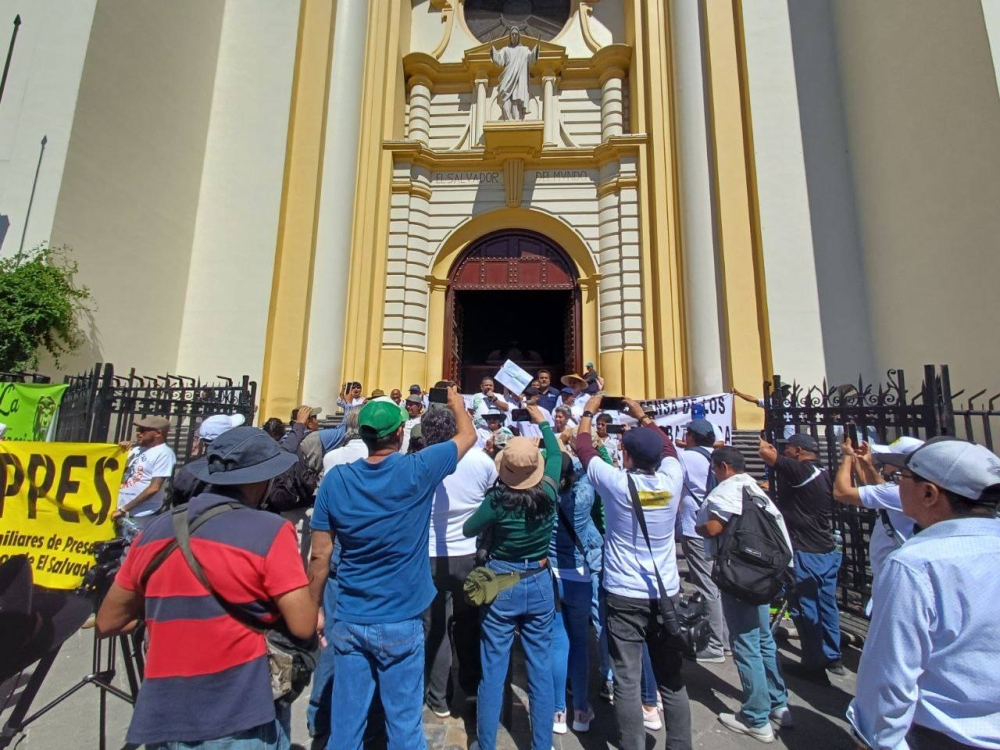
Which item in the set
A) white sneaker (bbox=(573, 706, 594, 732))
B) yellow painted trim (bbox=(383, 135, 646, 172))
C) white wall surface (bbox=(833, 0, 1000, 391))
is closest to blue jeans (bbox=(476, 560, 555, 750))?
white sneaker (bbox=(573, 706, 594, 732))

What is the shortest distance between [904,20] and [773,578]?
10085 millimetres

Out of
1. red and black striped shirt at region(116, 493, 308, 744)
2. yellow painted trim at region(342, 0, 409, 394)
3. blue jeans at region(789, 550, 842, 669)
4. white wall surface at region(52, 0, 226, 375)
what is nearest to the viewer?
red and black striped shirt at region(116, 493, 308, 744)

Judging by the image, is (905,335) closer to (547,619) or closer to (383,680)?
(547,619)

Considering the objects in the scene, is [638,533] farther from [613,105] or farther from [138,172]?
[613,105]

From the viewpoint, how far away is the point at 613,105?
38.3 feet

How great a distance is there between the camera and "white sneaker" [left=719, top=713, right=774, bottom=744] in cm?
319

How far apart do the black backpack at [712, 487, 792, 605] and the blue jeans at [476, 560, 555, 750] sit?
1.21 m

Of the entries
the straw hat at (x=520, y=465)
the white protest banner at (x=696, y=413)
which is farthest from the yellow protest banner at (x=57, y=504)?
the white protest banner at (x=696, y=413)

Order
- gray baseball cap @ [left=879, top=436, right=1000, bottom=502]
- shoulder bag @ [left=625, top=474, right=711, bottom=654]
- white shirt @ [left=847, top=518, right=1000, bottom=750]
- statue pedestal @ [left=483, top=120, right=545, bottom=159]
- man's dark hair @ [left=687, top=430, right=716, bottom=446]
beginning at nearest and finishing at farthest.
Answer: white shirt @ [left=847, top=518, right=1000, bottom=750] → gray baseball cap @ [left=879, top=436, right=1000, bottom=502] → shoulder bag @ [left=625, top=474, right=711, bottom=654] → man's dark hair @ [left=687, top=430, right=716, bottom=446] → statue pedestal @ [left=483, top=120, right=545, bottom=159]

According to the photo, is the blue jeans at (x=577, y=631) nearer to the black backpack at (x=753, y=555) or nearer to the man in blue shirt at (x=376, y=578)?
the black backpack at (x=753, y=555)

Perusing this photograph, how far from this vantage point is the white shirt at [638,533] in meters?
2.88

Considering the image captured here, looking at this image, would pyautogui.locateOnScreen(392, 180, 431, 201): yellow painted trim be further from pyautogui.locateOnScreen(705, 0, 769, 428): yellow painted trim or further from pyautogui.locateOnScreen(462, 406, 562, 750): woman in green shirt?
pyautogui.locateOnScreen(462, 406, 562, 750): woman in green shirt

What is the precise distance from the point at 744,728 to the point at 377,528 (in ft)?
8.76

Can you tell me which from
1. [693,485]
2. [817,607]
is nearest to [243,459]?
[693,485]
